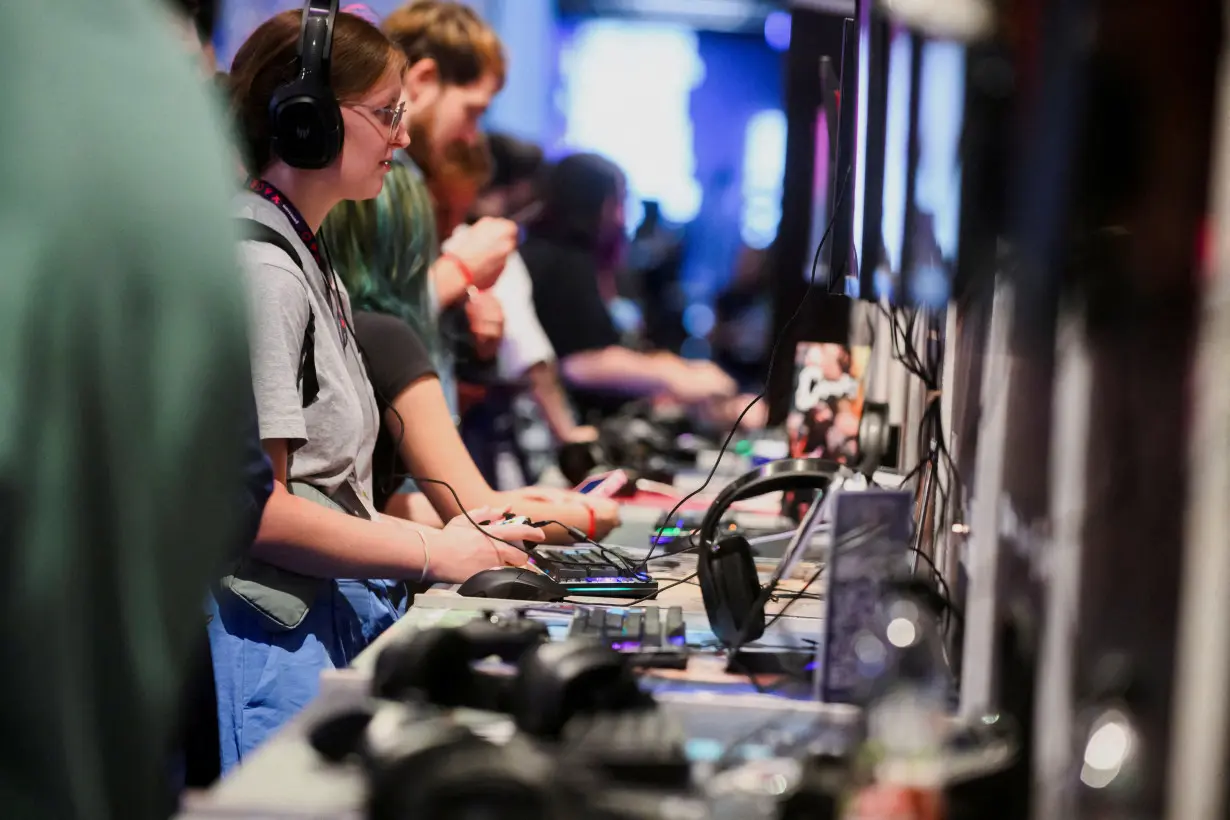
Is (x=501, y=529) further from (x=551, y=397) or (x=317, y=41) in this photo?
(x=551, y=397)

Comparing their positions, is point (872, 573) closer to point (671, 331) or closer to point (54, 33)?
point (54, 33)

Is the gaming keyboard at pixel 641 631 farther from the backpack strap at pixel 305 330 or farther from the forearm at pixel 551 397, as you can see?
the forearm at pixel 551 397

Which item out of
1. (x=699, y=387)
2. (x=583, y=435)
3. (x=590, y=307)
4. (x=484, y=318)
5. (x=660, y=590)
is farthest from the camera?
(x=699, y=387)

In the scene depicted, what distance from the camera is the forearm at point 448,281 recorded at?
9.09 ft

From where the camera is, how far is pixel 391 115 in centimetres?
178

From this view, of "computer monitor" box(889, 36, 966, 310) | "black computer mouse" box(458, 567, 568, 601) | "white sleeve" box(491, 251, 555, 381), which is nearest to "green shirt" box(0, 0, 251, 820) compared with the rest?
"computer monitor" box(889, 36, 966, 310)

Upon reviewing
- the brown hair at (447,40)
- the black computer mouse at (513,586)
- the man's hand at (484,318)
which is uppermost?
the brown hair at (447,40)

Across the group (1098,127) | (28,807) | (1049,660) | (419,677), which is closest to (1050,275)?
(1098,127)

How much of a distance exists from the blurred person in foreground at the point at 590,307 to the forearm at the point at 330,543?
2.13m

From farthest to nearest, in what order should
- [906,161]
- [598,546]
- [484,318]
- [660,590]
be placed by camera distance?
1. [484,318]
2. [598,546]
3. [660,590]
4. [906,161]

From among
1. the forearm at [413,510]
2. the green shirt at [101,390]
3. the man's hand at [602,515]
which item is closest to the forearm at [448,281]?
the forearm at [413,510]

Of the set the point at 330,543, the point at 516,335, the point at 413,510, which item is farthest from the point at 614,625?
the point at 516,335

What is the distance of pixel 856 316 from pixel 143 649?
1723mm

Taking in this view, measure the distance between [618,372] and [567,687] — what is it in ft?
10.0
